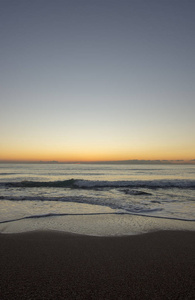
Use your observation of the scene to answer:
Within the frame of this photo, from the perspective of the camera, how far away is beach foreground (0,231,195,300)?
7.72ft

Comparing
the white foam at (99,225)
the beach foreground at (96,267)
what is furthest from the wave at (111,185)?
the beach foreground at (96,267)

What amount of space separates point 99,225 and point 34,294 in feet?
11.0

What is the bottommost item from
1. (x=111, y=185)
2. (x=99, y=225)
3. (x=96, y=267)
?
(x=111, y=185)

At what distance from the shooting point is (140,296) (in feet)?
7.47

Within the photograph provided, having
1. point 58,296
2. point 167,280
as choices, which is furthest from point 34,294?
point 167,280

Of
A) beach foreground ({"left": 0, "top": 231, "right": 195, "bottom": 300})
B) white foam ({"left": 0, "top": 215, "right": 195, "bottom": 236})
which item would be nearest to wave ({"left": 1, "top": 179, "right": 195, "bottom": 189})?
white foam ({"left": 0, "top": 215, "right": 195, "bottom": 236})

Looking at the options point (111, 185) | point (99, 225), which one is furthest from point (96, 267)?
point (111, 185)

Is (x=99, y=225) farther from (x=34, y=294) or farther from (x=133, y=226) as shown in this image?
(x=34, y=294)

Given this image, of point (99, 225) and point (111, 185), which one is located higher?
point (99, 225)

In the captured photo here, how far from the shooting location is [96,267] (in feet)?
9.86

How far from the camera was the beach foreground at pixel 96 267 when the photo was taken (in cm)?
235

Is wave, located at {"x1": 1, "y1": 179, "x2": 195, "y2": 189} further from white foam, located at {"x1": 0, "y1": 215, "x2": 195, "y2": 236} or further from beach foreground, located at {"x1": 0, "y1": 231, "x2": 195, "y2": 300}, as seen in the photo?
beach foreground, located at {"x1": 0, "y1": 231, "x2": 195, "y2": 300}

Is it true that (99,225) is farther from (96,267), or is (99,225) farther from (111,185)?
(111,185)

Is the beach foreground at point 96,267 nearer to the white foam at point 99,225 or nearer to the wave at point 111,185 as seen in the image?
the white foam at point 99,225
